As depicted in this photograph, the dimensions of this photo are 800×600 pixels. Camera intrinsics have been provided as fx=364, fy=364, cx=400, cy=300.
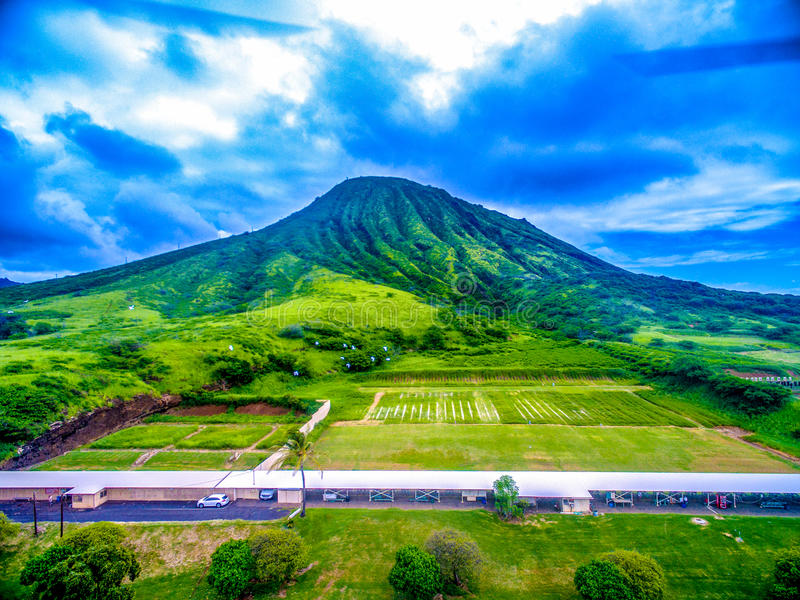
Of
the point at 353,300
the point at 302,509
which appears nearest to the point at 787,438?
the point at 302,509

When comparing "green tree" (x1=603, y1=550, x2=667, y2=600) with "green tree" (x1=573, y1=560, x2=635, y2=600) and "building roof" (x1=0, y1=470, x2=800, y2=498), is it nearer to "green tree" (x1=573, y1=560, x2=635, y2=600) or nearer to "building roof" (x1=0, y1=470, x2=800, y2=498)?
"green tree" (x1=573, y1=560, x2=635, y2=600)

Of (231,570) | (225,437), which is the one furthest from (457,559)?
(225,437)

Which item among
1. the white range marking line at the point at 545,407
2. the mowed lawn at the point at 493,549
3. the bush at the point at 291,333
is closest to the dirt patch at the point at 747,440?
the mowed lawn at the point at 493,549

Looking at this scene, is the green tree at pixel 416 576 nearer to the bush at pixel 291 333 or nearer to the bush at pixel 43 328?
the bush at pixel 291 333

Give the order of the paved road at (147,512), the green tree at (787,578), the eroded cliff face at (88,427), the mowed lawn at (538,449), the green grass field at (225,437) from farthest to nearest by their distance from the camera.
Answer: the green grass field at (225,437)
the eroded cliff face at (88,427)
the mowed lawn at (538,449)
the paved road at (147,512)
the green tree at (787,578)

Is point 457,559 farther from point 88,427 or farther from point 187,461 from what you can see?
point 88,427

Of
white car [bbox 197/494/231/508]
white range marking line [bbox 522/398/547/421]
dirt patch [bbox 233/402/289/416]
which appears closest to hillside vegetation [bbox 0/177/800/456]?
dirt patch [bbox 233/402/289/416]

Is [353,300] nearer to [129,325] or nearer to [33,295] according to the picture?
[129,325]
